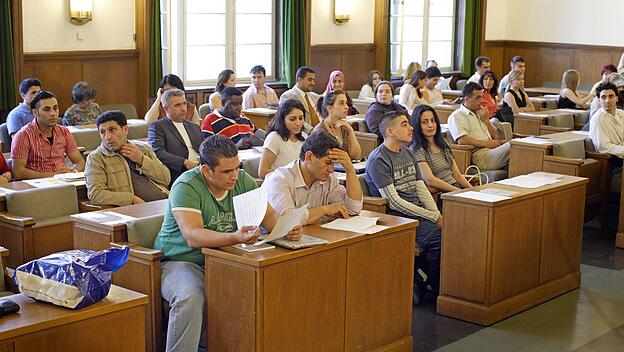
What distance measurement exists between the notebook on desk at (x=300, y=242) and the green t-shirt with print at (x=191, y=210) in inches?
13.2

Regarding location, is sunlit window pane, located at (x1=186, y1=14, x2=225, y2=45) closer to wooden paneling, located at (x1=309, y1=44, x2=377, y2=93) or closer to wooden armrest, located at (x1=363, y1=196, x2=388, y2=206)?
wooden paneling, located at (x1=309, y1=44, x2=377, y2=93)

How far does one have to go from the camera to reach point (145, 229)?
4500 mm

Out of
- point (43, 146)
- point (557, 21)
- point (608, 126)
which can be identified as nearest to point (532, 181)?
point (608, 126)

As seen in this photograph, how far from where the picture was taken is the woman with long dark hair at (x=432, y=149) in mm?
6293

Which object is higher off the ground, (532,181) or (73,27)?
(73,27)

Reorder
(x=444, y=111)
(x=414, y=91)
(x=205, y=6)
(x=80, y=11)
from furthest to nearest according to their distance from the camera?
1. (x=205, y=6)
2. (x=414, y=91)
3. (x=444, y=111)
4. (x=80, y=11)

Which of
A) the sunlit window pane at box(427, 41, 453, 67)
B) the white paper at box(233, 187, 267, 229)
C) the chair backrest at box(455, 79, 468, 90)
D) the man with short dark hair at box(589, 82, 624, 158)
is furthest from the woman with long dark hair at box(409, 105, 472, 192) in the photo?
the sunlit window pane at box(427, 41, 453, 67)

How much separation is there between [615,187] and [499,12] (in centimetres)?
863

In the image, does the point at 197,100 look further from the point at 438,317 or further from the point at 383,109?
the point at 438,317

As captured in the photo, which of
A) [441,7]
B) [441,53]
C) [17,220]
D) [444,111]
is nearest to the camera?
[17,220]

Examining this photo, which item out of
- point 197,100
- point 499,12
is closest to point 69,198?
point 197,100

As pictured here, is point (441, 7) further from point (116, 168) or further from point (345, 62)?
point (116, 168)

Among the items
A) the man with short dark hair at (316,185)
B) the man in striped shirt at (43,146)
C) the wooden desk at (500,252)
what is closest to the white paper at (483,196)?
the wooden desk at (500,252)

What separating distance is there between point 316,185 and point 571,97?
695cm
